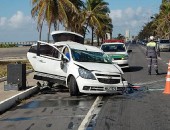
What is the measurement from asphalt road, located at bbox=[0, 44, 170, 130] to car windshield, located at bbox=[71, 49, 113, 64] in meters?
1.31

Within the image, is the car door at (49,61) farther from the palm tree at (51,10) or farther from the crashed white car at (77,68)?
the palm tree at (51,10)

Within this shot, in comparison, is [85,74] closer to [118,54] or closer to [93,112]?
[93,112]

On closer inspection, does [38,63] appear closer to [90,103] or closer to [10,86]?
[10,86]

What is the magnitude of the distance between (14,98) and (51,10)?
921 inches

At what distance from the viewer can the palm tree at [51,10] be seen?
1359 inches

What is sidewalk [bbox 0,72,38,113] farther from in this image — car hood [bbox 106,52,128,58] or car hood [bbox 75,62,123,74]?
car hood [bbox 106,52,128,58]

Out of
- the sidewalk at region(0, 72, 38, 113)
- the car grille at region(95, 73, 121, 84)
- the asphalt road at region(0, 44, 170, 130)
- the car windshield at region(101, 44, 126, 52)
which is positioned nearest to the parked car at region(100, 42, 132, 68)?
the car windshield at region(101, 44, 126, 52)

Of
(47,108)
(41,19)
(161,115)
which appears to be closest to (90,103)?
(47,108)

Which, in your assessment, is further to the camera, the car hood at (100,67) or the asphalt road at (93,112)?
the car hood at (100,67)

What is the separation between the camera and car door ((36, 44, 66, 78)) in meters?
14.0

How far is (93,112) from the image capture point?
32.4ft

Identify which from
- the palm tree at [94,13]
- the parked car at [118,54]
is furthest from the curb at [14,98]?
the palm tree at [94,13]

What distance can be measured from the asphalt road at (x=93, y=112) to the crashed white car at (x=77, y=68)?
0.38 m

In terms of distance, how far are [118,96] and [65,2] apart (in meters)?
24.0
